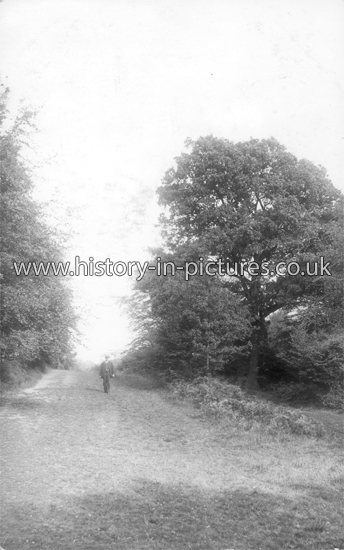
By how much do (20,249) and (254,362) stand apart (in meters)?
16.5

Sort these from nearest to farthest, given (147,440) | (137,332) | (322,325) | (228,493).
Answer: (228,493)
(147,440)
(322,325)
(137,332)

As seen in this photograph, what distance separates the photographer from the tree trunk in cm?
2534

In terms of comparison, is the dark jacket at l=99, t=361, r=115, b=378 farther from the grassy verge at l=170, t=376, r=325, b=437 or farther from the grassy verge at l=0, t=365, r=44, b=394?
the grassy verge at l=0, t=365, r=44, b=394

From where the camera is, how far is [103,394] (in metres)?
20.4

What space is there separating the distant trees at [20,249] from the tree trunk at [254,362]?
13408 mm

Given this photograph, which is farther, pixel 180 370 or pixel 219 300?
pixel 180 370

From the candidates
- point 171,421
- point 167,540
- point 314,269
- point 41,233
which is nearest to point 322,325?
point 314,269

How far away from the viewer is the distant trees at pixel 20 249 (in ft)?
43.4

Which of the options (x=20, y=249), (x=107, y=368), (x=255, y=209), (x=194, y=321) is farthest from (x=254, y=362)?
(x=20, y=249)

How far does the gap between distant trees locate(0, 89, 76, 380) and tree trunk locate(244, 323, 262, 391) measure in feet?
44.0

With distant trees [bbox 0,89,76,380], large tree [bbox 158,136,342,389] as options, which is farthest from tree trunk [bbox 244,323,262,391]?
distant trees [bbox 0,89,76,380]

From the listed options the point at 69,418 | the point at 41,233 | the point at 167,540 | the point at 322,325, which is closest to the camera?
the point at 167,540

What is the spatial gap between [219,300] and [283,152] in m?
8.85

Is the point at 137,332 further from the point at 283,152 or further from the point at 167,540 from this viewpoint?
the point at 167,540
